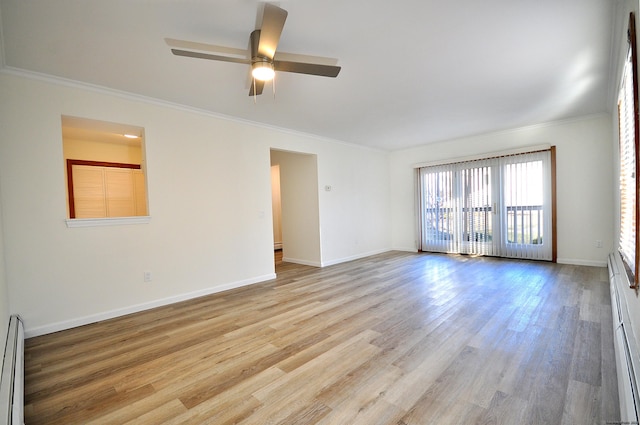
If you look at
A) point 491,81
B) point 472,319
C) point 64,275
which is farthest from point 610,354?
point 64,275

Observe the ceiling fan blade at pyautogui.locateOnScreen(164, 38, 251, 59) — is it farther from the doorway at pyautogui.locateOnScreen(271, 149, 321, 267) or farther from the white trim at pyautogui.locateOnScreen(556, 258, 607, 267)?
the white trim at pyautogui.locateOnScreen(556, 258, 607, 267)

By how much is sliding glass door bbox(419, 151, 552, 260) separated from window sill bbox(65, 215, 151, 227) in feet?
18.8

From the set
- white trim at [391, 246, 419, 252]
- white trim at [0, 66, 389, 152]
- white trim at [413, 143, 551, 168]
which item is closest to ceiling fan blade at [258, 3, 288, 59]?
white trim at [0, 66, 389, 152]

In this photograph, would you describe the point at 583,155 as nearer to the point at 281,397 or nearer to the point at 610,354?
the point at 610,354

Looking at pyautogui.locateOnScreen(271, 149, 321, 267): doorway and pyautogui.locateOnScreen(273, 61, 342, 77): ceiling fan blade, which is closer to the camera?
pyautogui.locateOnScreen(273, 61, 342, 77): ceiling fan blade

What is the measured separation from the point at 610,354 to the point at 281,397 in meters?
2.40

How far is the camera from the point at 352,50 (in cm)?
254

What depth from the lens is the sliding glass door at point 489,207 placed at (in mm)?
5195

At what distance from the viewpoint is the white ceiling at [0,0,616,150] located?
202 centimetres

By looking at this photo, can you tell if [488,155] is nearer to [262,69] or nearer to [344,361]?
[262,69]

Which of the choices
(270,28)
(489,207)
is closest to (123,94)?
(270,28)

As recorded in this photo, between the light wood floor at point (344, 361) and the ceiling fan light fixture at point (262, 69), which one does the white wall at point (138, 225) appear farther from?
the ceiling fan light fixture at point (262, 69)

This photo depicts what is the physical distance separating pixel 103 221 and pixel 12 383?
182 centimetres

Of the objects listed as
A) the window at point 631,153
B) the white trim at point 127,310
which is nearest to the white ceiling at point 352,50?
the window at point 631,153
